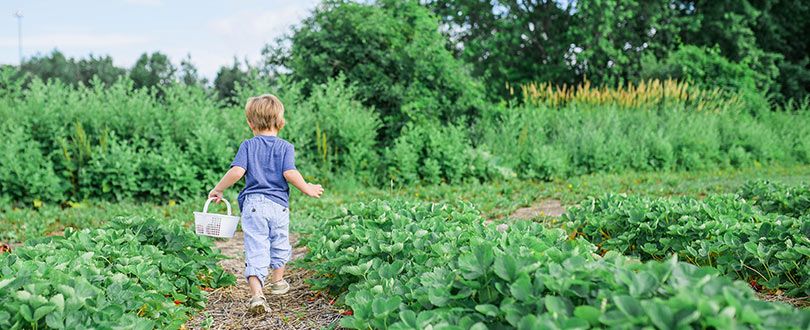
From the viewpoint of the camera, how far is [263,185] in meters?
3.92

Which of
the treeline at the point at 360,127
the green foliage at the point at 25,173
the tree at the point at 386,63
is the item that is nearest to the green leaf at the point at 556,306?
the treeline at the point at 360,127

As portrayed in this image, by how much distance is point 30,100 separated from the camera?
872cm

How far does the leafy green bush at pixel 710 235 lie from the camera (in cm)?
362

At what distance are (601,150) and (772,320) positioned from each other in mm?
9234

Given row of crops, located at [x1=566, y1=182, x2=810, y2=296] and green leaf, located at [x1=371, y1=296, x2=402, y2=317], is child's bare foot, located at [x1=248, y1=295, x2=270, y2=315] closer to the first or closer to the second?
green leaf, located at [x1=371, y1=296, x2=402, y2=317]

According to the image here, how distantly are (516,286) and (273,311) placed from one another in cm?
189

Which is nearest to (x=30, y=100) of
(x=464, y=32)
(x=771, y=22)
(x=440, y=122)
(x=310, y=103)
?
(x=310, y=103)

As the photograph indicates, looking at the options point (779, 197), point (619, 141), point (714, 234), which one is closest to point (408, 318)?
point (714, 234)

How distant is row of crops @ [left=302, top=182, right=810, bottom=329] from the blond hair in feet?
2.56

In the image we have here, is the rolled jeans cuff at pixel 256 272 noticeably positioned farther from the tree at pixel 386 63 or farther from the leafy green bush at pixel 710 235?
the tree at pixel 386 63

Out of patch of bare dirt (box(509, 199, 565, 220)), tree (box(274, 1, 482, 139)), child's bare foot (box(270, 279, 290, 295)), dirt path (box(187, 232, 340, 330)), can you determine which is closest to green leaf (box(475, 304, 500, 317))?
dirt path (box(187, 232, 340, 330))

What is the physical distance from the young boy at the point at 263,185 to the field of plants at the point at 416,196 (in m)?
0.29

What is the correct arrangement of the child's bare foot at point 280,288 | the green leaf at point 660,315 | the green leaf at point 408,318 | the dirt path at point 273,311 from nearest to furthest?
the green leaf at point 660,315 → the green leaf at point 408,318 → the dirt path at point 273,311 → the child's bare foot at point 280,288

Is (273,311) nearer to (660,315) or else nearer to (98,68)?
(660,315)
